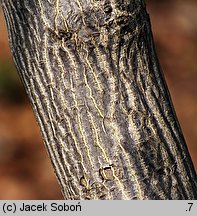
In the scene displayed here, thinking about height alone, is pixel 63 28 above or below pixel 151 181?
above

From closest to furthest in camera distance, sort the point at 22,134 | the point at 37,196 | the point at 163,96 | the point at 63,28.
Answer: the point at 63,28 < the point at 163,96 < the point at 37,196 < the point at 22,134

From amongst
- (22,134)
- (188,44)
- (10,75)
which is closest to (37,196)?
(22,134)

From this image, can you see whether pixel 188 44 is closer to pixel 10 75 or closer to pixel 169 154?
pixel 10 75

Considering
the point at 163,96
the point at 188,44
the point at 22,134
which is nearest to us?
the point at 163,96

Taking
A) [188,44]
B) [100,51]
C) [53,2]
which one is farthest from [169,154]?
[188,44]

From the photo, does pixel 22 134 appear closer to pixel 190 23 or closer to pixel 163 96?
pixel 190 23

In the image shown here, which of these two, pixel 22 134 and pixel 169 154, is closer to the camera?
pixel 169 154
